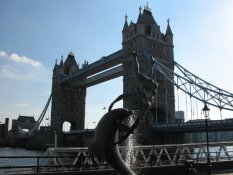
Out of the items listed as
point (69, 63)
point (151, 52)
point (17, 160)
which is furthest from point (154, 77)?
point (69, 63)

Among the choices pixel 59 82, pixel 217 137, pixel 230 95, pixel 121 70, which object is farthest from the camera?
pixel 217 137

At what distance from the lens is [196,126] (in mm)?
44125

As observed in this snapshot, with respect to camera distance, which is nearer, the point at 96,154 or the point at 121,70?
the point at 96,154

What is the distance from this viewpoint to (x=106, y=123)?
30.2ft

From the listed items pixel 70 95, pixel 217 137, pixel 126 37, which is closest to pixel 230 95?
pixel 126 37

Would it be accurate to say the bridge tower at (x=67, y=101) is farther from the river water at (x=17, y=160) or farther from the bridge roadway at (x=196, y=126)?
the bridge roadway at (x=196, y=126)

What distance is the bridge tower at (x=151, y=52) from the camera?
59291mm

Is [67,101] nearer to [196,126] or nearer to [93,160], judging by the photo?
[196,126]

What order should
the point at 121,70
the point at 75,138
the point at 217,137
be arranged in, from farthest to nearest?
the point at 217,137 < the point at 75,138 < the point at 121,70

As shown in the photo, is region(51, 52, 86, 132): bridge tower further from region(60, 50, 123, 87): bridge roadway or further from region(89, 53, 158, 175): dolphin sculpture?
region(89, 53, 158, 175): dolphin sculpture

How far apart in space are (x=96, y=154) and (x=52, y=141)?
2694 inches

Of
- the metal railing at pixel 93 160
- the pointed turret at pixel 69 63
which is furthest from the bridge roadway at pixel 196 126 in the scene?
the pointed turret at pixel 69 63

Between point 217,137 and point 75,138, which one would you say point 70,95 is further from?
point 217,137

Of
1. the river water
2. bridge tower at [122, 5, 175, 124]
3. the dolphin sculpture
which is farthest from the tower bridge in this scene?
the dolphin sculpture
